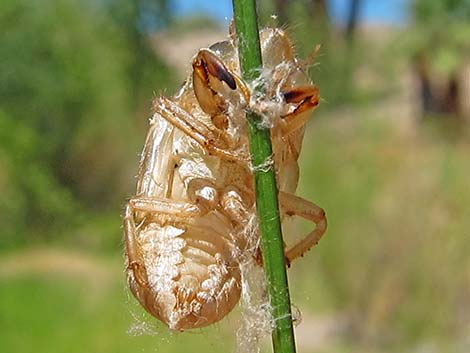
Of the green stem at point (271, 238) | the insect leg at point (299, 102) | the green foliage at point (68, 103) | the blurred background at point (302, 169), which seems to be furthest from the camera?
the green foliage at point (68, 103)

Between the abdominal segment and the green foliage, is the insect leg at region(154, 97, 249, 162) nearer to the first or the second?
the abdominal segment

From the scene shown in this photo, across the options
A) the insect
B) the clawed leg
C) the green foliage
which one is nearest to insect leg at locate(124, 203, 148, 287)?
the insect

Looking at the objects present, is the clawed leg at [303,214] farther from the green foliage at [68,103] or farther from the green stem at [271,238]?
the green foliage at [68,103]

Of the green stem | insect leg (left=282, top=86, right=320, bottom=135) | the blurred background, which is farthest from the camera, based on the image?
the blurred background

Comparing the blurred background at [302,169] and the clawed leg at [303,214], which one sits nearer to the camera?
the clawed leg at [303,214]

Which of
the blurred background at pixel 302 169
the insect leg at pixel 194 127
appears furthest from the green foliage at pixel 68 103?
the insect leg at pixel 194 127

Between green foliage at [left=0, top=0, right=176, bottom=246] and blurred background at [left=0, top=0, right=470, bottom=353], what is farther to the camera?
green foliage at [left=0, top=0, right=176, bottom=246]

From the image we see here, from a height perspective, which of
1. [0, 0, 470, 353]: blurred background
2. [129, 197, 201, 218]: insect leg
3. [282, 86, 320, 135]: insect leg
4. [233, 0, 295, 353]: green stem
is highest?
[0, 0, 470, 353]: blurred background
